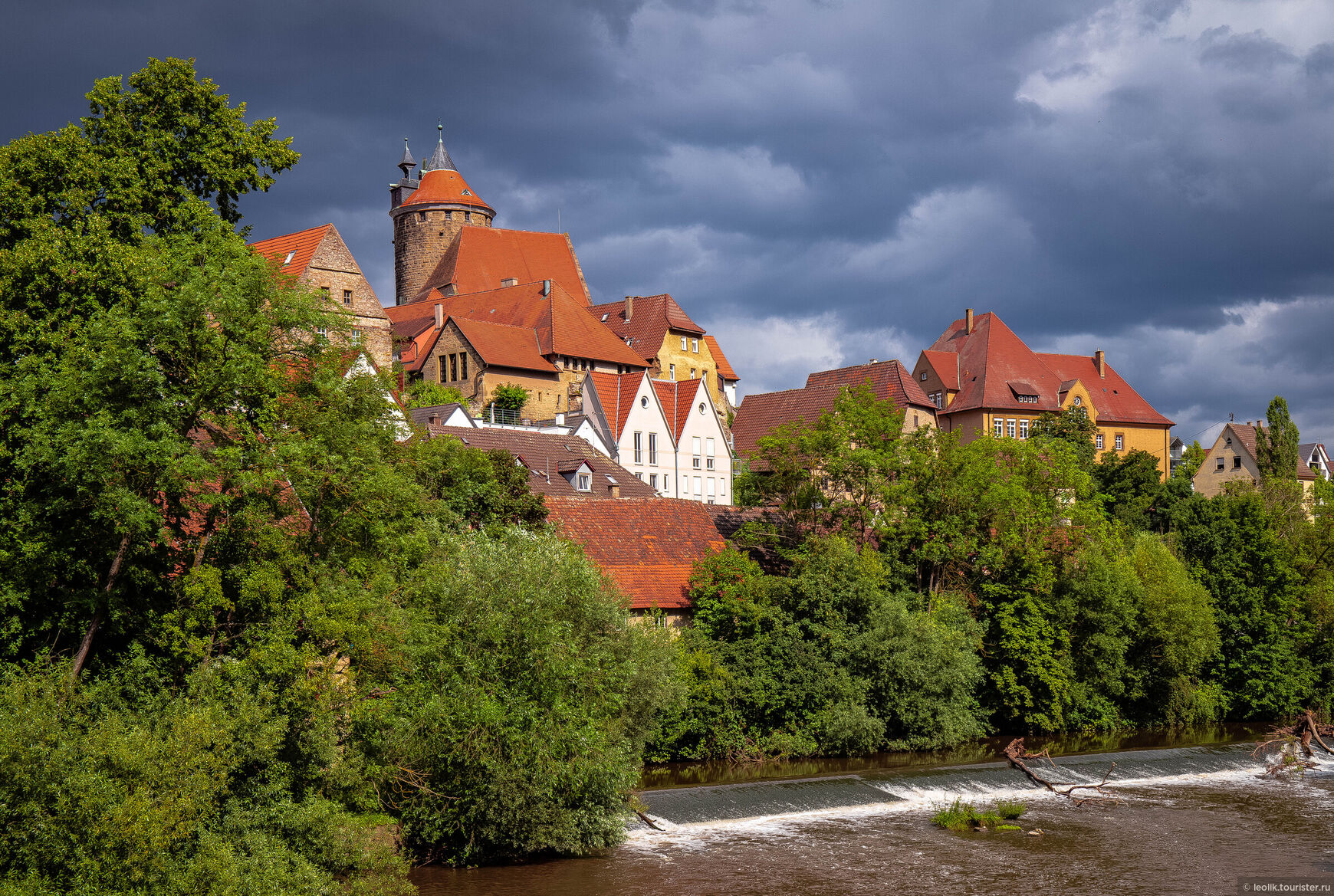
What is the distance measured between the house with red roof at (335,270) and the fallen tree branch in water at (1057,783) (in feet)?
114

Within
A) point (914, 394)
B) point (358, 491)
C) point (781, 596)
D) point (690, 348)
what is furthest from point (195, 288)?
point (690, 348)

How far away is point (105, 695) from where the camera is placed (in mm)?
18609

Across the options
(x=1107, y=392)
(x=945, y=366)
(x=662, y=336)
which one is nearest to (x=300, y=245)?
(x=662, y=336)

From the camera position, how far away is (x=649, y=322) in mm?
92625

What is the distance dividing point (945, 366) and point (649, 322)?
76.0 feet

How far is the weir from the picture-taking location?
2714 centimetres

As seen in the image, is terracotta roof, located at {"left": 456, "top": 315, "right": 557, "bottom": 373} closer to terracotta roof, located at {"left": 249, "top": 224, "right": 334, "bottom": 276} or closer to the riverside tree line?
terracotta roof, located at {"left": 249, "top": 224, "right": 334, "bottom": 276}

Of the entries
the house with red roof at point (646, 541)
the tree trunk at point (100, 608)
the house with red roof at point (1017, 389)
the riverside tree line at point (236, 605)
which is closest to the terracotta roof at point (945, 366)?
the house with red roof at point (1017, 389)

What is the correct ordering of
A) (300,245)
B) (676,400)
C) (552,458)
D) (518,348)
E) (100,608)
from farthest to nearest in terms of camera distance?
1. (518,348)
2. (676,400)
3. (300,245)
4. (552,458)
5. (100,608)

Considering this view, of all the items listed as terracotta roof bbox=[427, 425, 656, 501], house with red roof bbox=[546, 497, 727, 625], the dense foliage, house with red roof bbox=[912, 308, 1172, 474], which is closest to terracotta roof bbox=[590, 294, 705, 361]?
house with red roof bbox=[912, 308, 1172, 474]

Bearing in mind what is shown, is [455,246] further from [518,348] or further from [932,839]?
[932,839]

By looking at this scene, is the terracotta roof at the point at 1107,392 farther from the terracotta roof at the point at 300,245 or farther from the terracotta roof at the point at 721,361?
the terracotta roof at the point at 300,245

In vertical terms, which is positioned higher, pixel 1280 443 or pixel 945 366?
pixel 945 366

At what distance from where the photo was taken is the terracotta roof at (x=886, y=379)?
78.9 m
